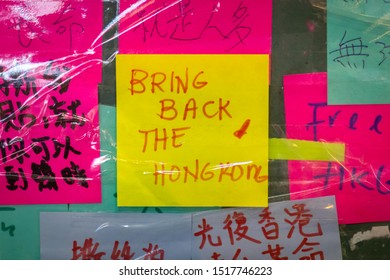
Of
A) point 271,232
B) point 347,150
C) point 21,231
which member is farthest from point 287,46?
point 21,231

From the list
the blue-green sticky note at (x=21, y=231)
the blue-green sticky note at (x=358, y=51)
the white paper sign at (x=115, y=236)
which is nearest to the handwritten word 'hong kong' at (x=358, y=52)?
the blue-green sticky note at (x=358, y=51)

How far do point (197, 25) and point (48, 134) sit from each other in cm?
43

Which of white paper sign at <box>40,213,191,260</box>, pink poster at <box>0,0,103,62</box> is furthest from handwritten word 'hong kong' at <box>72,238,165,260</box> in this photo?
pink poster at <box>0,0,103,62</box>

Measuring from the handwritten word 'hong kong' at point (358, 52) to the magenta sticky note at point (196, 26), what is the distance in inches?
6.6

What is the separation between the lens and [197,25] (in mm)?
928

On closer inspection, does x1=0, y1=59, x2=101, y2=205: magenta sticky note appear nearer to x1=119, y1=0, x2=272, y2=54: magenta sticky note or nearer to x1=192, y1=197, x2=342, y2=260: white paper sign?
x1=119, y1=0, x2=272, y2=54: magenta sticky note

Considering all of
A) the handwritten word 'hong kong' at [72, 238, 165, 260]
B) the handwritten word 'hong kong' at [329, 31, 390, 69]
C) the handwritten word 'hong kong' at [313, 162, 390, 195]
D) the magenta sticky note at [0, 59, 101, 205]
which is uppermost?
the handwritten word 'hong kong' at [329, 31, 390, 69]

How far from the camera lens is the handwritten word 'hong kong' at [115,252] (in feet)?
3.18

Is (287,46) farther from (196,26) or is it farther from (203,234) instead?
(203,234)

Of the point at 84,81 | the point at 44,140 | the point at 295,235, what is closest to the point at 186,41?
the point at 84,81

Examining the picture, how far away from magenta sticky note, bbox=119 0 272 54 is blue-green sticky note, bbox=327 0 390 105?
158mm

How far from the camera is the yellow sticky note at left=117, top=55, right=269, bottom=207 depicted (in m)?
0.93

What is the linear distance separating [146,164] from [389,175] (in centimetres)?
58

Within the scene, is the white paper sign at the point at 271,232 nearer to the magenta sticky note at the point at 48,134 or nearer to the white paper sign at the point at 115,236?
the white paper sign at the point at 115,236
